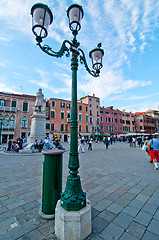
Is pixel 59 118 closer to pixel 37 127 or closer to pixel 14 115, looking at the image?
pixel 14 115

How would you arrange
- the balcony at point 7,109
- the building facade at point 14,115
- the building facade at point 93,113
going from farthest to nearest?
the building facade at point 93,113 → the building facade at point 14,115 → the balcony at point 7,109

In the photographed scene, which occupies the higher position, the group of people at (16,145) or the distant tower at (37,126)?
the distant tower at (37,126)

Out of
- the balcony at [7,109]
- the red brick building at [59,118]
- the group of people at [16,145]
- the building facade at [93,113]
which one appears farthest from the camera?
the building facade at [93,113]

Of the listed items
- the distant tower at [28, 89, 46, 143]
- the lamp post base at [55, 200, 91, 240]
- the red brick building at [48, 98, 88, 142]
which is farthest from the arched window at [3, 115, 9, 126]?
the lamp post base at [55, 200, 91, 240]

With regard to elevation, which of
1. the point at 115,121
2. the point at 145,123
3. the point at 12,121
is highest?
the point at 115,121

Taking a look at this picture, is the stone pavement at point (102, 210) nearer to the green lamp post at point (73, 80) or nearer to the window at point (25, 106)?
the green lamp post at point (73, 80)

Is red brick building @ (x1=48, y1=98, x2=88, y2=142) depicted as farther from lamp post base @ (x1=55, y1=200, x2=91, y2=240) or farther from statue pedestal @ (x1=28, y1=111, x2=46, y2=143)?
lamp post base @ (x1=55, y1=200, x2=91, y2=240)

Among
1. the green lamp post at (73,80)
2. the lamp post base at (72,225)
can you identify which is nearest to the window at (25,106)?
the green lamp post at (73,80)

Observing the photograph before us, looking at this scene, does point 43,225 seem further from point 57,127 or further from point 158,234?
point 57,127

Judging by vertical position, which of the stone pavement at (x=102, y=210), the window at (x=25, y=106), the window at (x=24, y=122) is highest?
the window at (x=25, y=106)

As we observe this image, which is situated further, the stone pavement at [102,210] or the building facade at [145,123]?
the building facade at [145,123]

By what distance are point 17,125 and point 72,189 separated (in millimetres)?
28423

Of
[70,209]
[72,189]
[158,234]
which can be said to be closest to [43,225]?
[70,209]

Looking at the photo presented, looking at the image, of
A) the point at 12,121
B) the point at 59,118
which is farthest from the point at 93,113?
the point at 12,121
